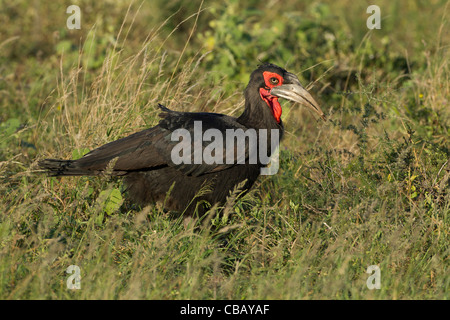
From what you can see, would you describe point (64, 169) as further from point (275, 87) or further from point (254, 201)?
point (275, 87)

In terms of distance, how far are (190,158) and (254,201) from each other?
68cm

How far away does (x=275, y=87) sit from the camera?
4.45 meters

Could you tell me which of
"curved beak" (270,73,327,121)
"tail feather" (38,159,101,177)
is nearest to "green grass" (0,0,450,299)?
"tail feather" (38,159,101,177)

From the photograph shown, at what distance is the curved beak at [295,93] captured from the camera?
14.4ft

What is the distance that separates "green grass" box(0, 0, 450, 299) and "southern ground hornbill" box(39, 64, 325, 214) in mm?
162

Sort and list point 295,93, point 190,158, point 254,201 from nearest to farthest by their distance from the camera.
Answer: point 190,158, point 295,93, point 254,201

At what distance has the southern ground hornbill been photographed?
425 cm

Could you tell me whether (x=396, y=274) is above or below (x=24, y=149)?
below

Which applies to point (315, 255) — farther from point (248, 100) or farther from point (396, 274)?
point (248, 100)

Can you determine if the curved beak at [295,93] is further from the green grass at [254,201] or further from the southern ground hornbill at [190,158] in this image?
the green grass at [254,201]

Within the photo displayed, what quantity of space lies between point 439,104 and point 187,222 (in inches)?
106

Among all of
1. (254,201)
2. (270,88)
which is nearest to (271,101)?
(270,88)
